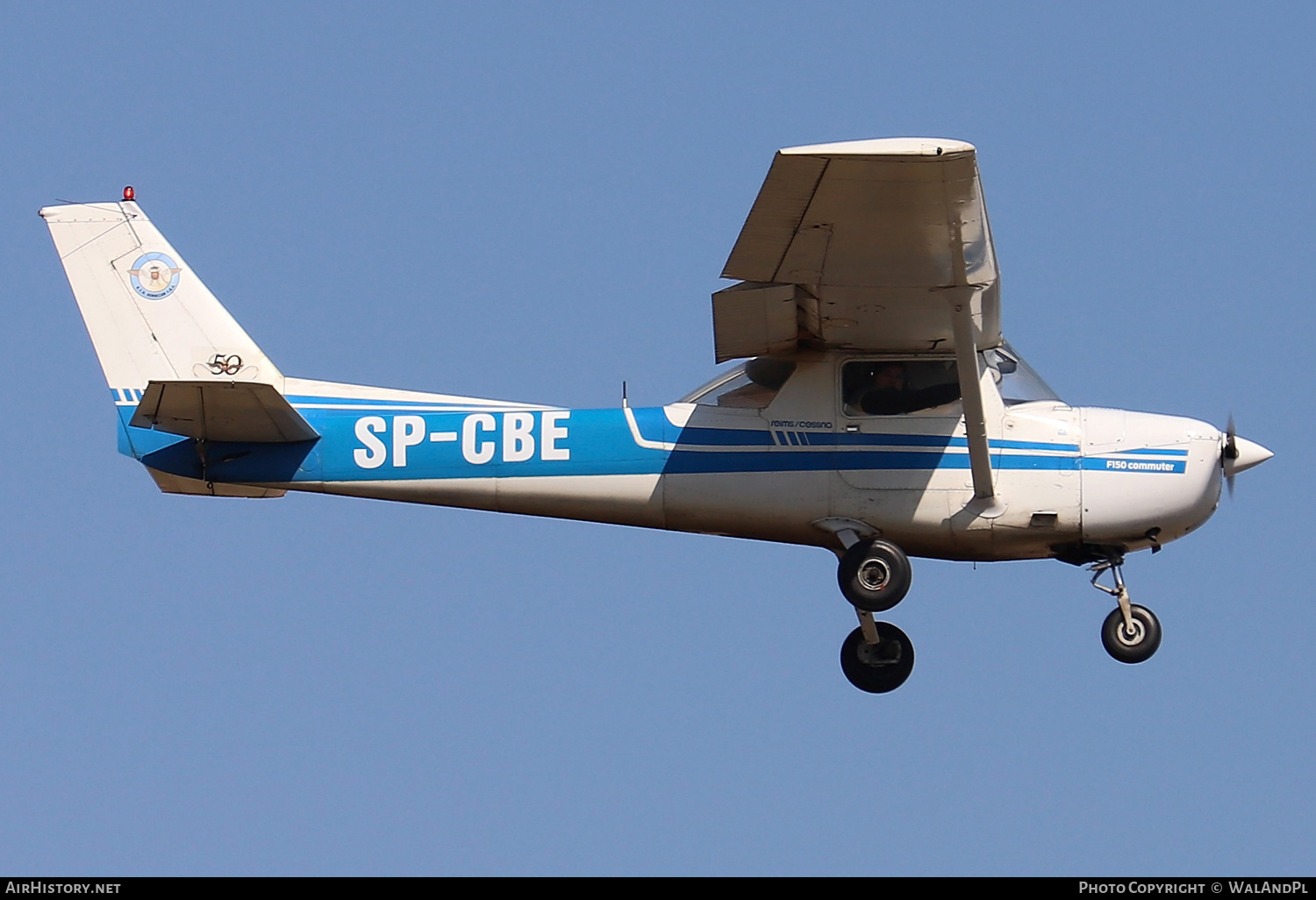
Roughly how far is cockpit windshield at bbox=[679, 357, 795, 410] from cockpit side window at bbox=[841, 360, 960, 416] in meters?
0.46

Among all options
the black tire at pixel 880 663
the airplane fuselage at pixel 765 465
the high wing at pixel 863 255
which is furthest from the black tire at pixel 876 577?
the high wing at pixel 863 255

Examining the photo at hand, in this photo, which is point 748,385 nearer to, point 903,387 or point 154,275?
point 903,387

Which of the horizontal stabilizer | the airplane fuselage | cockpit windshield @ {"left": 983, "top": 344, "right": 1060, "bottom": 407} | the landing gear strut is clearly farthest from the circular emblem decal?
the landing gear strut

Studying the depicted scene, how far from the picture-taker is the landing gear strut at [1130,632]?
14406mm

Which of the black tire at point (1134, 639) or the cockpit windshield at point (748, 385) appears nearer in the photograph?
the black tire at point (1134, 639)

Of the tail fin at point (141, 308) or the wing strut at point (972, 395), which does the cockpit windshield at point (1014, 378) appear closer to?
the wing strut at point (972, 395)

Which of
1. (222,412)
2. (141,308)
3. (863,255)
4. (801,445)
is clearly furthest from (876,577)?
(141,308)

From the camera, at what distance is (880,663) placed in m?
15.5

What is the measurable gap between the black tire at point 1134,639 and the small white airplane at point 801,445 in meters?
0.01

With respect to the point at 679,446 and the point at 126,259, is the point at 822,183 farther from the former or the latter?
the point at 126,259

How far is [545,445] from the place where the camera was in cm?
1484

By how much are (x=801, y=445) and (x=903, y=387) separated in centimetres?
81

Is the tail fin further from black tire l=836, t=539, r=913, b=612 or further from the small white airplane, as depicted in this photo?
black tire l=836, t=539, r=913, b=612

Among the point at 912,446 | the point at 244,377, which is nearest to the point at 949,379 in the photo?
the point at 912,446
